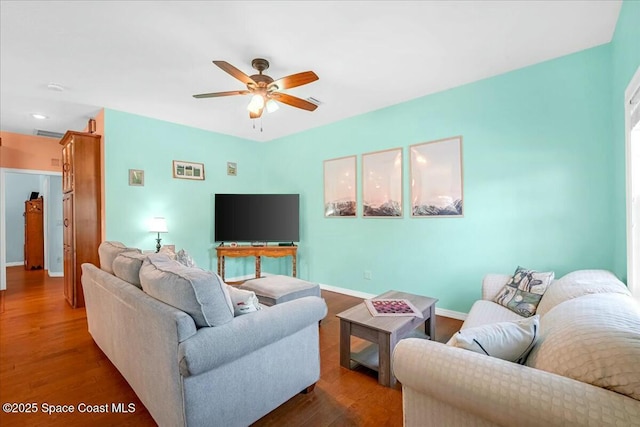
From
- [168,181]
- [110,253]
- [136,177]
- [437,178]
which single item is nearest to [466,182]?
[437,178]

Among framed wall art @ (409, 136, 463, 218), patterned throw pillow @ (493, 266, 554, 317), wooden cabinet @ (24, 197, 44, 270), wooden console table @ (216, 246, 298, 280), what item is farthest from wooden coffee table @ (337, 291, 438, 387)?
wooden cabinet @ (24, 197, 44, 270)

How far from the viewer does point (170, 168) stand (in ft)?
13.9

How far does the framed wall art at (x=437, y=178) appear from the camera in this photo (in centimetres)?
312

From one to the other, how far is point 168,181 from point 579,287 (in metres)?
4.70

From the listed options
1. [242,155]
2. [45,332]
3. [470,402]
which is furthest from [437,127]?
[45,332]

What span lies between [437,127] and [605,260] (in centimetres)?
194

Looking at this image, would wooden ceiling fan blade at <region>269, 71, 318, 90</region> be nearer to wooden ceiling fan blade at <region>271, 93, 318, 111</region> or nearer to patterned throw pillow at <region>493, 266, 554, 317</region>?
wooden ceiling fan blade at <region>271, 93, 318, 111</region>

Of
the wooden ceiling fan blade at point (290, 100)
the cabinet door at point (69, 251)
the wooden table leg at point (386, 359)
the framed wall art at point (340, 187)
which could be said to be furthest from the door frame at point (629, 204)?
the cabinet door at point (69, 251)

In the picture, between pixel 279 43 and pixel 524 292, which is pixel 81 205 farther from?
pixel 524 292

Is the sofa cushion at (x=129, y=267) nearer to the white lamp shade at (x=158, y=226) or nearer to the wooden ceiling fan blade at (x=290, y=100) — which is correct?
the wooden ceiling fan blade at (x=290, y=100)

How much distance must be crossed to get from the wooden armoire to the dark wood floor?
606mm

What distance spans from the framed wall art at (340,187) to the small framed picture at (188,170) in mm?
2021

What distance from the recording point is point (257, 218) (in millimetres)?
4598

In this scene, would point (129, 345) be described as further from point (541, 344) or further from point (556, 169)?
point (556, 169)
